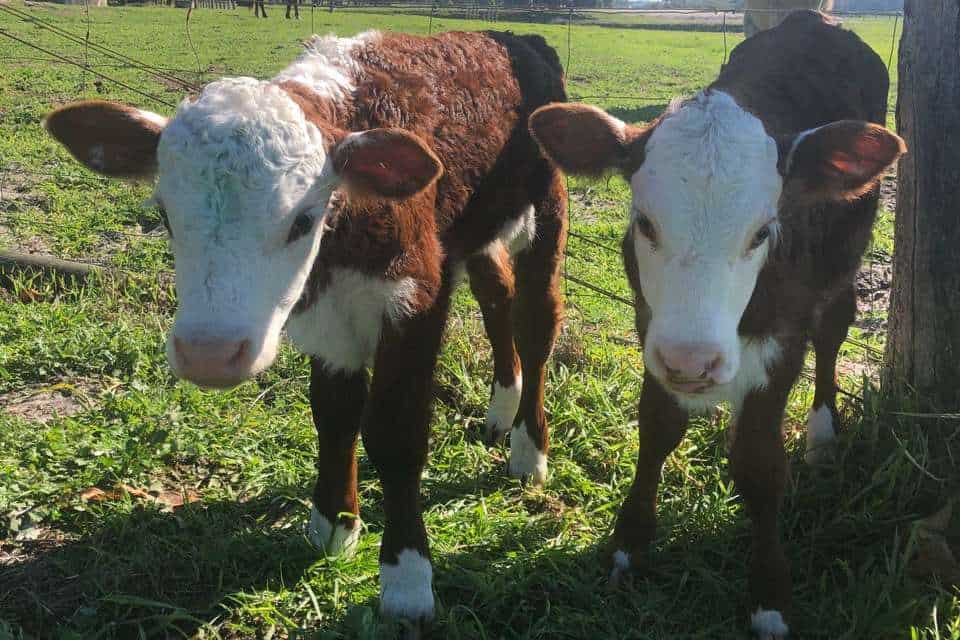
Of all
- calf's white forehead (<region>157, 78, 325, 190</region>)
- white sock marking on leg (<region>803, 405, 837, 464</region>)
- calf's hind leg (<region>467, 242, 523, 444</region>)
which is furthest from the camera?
calf's hind leg (<region>467, 242, 523, 444</region>)

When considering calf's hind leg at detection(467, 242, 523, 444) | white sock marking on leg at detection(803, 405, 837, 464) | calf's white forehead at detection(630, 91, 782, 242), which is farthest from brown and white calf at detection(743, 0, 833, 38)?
calf's white forehead at detection(630, 91, 782, 242)

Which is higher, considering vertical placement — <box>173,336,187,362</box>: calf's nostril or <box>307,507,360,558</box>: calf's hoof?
<box>173,336,187,362</box>: calf's nostril

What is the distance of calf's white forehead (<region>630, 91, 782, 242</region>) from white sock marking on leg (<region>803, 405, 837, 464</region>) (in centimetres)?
154

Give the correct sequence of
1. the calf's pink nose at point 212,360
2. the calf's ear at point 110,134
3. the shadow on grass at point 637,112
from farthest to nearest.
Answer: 1. the shadow on grass at point 637,112
2. the calf's ear at point 110,134
3. the calf's pink nose at point 212,360

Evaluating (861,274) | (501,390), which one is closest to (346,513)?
(501,390)

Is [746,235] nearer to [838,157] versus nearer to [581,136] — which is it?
[838,157]

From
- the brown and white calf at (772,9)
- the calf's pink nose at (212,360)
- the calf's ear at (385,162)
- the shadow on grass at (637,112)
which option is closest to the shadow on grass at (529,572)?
the calf's pink nose at (212,360)

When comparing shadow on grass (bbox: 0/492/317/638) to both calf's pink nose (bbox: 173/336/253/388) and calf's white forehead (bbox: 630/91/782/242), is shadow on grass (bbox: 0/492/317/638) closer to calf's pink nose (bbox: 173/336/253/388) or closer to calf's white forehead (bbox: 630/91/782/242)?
calf's pink nose (bbox: 173/336/253/388)

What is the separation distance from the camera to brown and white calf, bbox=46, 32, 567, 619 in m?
1.98

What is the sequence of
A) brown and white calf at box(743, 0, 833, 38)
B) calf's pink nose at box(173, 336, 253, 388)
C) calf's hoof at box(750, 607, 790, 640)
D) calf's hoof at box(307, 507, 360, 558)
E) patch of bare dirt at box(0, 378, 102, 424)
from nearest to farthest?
calf's pink nose at box(173, 336, 253, 388) < calf's hoof at box(750, 607, 790, 640) < calf's hoof at box(307, 507, 360, 558) < patch of bare dirt at box(0, 378, 102, 424) < brown and white calf at box(743, 0, 833, 38)

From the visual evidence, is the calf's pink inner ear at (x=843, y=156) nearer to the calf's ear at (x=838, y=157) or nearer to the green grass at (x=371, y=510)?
the calf's ear at (x=838, y=157)

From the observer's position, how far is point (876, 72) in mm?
3562

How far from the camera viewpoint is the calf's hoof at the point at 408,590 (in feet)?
8.68

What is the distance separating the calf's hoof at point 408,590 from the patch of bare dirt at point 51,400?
73.4 inches
